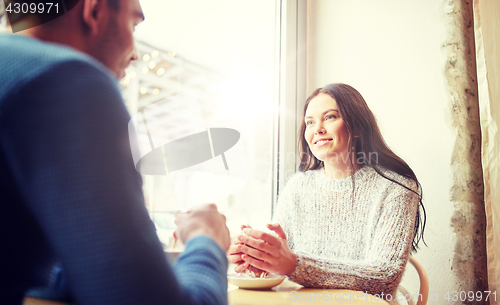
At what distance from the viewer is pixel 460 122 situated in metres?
1.33

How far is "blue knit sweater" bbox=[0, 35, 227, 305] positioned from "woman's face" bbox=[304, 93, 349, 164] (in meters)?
1.01

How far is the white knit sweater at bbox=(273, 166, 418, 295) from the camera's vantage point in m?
0.86

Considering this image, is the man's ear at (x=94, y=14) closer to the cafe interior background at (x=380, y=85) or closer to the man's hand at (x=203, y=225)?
the man's hand at (x=203, y=225)

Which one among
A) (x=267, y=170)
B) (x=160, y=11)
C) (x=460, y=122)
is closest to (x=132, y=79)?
(x=160, y=11)

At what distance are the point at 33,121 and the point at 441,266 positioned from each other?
5.06 feet

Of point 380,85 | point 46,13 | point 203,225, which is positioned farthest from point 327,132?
point 46,13

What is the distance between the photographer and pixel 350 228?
117cm

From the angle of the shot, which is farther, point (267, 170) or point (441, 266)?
point (267, 170)

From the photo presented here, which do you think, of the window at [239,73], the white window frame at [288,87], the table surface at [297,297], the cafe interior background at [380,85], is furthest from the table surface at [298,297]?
the white window frame at [288,87]

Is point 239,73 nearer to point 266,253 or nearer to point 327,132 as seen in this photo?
point 327,132

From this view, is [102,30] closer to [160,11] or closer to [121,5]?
[121,5]

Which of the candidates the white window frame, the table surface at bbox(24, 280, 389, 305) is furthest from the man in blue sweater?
the white window frame

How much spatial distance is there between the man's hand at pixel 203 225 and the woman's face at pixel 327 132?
2.81ft

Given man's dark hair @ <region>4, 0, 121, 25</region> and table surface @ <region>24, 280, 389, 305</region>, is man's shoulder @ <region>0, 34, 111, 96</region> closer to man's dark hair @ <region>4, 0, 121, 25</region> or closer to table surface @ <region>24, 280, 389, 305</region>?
man's dark hair @ <region>4, 0, 121, 25</region>
